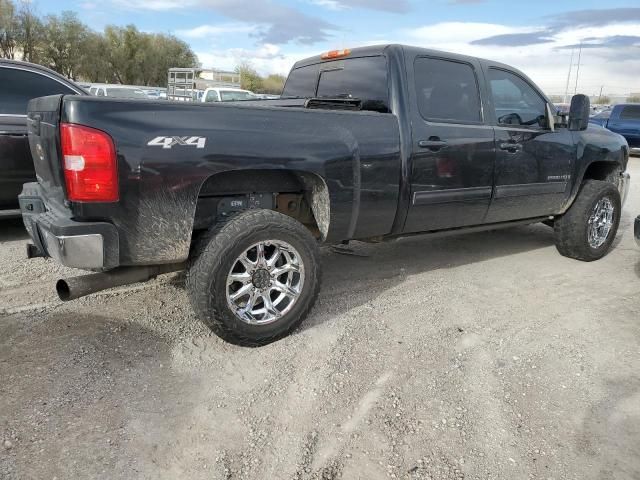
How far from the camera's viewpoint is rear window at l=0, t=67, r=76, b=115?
542cm

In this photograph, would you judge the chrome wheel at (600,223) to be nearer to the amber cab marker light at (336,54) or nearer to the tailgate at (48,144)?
the amber cab marker light at (336,54)

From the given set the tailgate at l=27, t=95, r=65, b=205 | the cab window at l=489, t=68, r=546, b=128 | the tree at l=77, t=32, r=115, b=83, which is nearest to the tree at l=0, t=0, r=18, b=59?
the tree at l=77, t=32, r=115, b=83

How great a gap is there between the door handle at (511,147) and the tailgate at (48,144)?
3.41 meters

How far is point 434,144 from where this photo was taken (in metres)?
4.08

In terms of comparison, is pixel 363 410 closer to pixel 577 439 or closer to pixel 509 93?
pixel 577 439

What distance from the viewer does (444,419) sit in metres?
2.80

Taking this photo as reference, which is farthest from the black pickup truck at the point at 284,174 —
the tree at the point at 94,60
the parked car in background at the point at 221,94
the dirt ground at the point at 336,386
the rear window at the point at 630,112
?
the tree at the point at 94,60

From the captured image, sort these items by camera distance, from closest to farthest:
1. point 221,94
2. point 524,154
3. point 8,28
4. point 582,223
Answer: point 524,154
point 582,223
point 221,94
point 8,28

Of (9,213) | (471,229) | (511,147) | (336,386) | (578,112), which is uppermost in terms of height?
(578,112)

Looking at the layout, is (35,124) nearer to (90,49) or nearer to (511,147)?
(511,147)

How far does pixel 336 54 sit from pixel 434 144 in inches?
52.2

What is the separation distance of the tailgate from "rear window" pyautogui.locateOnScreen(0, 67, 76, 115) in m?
2.27

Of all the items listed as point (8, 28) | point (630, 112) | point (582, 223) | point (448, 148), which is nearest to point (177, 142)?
point (448, 148)

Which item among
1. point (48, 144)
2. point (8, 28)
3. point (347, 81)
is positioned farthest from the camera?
point (8, 28)
